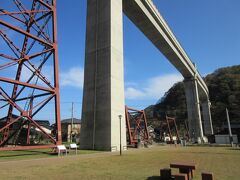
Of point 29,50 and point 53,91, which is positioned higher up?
point 29,50

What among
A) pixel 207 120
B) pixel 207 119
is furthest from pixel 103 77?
pixel 207 120

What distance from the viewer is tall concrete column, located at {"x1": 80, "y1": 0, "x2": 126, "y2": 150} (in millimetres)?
22047

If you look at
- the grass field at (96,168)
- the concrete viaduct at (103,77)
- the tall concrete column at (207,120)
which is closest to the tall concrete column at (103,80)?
the concrete viaduct at (103,77)

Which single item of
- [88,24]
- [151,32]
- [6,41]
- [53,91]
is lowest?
[53,91]

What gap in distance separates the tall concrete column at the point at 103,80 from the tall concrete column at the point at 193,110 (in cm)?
3921

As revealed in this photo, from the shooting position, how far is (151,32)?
3803 centimetres

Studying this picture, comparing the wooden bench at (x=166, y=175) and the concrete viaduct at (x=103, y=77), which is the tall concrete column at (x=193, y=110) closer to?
the concrete viaduct at (x=103, y=77)

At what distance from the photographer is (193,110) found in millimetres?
59094

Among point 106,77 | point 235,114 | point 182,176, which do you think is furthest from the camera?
point 235,114

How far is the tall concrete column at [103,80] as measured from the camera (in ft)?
72.3

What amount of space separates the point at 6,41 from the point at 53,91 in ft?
18.0

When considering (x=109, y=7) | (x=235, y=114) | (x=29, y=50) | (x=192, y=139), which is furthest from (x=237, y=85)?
(x=29, y=50)

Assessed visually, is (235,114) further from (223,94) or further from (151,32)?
(151,32)

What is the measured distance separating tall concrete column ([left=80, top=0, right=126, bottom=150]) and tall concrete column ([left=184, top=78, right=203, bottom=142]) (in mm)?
39205
